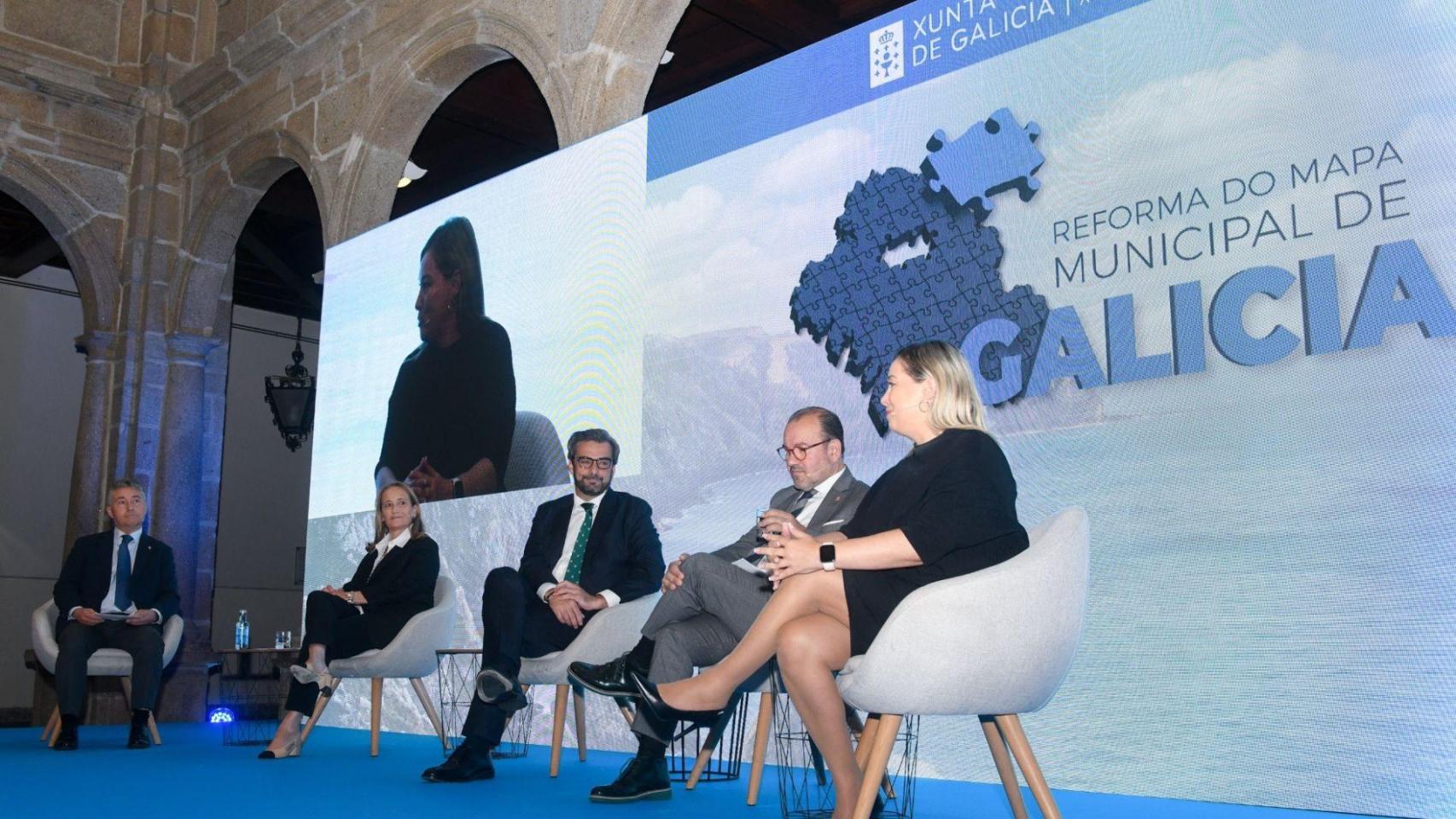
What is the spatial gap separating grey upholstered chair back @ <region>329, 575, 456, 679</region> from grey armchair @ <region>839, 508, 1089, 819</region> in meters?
2.56

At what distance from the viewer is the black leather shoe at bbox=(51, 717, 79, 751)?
5211 millimetres

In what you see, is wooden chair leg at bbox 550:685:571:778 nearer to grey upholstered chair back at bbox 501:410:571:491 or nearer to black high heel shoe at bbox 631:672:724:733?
black high heel shoe at bbox 631:672:724:733

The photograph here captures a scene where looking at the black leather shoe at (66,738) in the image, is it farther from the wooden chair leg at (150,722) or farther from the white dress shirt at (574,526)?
the white dress shirt at (574,526)

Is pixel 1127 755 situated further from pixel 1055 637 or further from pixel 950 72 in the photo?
pixel 950 72

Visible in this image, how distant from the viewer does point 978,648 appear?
2.25m

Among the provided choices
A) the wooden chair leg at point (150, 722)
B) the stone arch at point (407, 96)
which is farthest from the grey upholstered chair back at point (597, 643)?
the stone arch at point (407, 96)

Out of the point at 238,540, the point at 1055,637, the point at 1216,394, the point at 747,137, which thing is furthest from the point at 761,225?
the point at 238,540

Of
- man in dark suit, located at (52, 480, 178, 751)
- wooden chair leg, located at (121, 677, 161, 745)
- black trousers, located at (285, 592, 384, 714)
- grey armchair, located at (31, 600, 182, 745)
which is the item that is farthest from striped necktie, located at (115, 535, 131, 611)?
black trousers, located at (285, 592, 384, 714)

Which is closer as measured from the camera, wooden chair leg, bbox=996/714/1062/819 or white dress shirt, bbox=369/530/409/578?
wooden chair leg, bbox=996/714/1062/819

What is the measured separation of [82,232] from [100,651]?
3848 millimetres

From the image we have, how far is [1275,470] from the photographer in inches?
127

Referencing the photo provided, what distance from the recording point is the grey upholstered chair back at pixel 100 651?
217 inches

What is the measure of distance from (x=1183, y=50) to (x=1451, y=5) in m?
0.68

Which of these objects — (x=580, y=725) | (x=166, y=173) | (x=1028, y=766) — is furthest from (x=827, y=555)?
(x=166, y=173)
